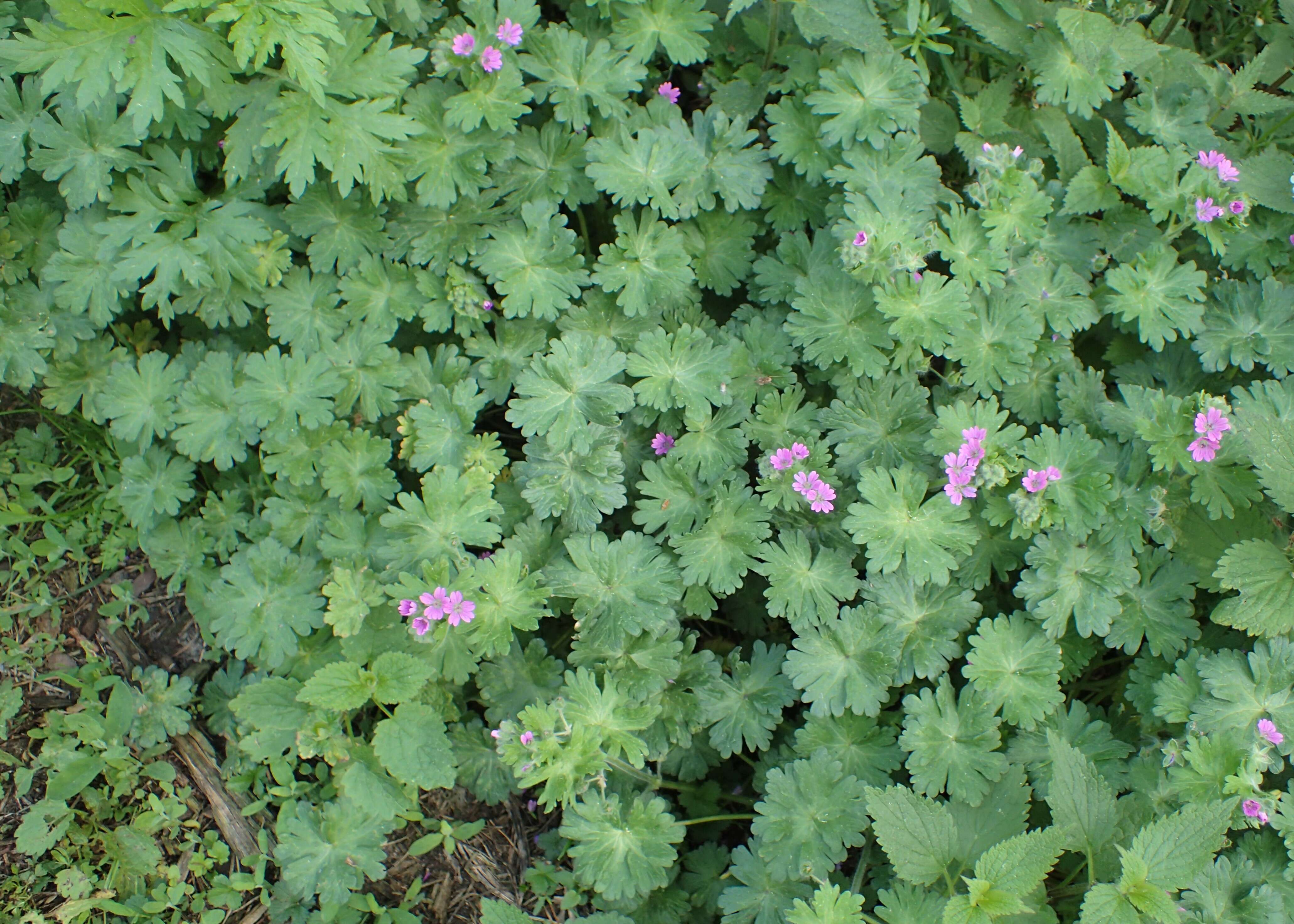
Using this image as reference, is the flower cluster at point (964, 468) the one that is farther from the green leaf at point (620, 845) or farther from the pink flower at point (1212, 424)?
the green leaf at point (620, 845)

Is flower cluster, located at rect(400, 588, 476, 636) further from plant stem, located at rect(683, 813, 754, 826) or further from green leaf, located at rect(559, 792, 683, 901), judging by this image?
plant stem, located at rect(683, 813, 754, 826)

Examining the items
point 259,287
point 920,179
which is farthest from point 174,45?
point 920,179

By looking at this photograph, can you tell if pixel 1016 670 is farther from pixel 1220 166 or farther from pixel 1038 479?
pixel 1220 166

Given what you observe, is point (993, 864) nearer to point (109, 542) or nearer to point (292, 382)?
point (292, 382)

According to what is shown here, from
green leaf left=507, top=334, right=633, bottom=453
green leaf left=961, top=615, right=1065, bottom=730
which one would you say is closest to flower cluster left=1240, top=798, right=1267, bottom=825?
green leaf left=961, top=615, right=1065, bottom=730

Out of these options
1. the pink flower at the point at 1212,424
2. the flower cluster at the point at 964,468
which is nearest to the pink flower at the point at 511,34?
the flower cluster at the point at 964,468

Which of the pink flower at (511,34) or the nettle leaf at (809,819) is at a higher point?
the pink flower at (511,34)
